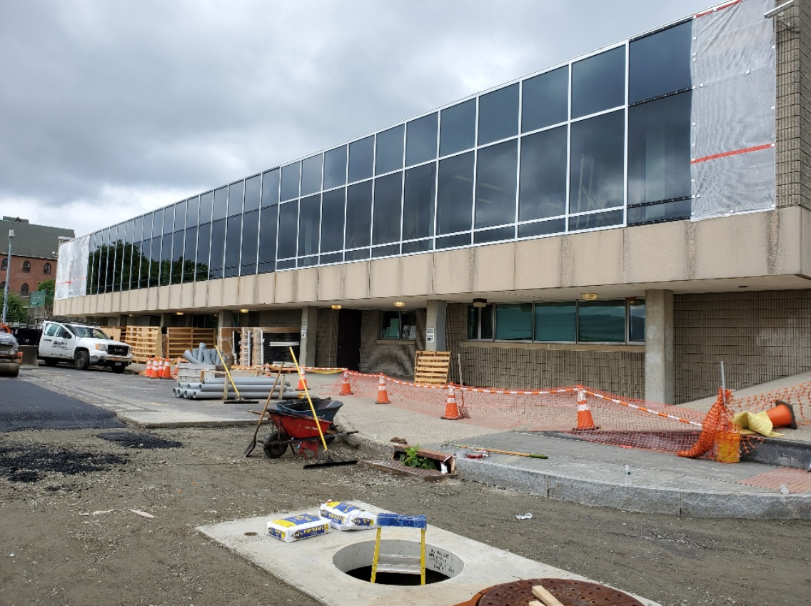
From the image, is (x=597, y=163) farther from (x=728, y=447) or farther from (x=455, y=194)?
(x=728, y=447)

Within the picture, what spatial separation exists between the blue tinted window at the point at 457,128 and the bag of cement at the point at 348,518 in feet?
50.9

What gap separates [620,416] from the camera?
42.5 ft

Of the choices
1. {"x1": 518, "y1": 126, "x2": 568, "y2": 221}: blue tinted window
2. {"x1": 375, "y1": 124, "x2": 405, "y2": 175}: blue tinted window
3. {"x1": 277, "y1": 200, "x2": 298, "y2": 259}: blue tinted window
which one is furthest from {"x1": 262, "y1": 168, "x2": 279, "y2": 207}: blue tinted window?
{"x1": 518, "y1": 126, "x2": 568, "y2": 221}: blue tinted window

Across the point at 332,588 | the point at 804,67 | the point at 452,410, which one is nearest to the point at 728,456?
the point at 452,410

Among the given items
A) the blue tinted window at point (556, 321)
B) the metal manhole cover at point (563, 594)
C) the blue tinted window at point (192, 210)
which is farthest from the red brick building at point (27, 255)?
the metal manhole cover at point (563, 594)

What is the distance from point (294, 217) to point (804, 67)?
19300 mm

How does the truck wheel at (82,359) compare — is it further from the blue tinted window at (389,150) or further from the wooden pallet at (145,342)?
the blue tinted window at (389,150)

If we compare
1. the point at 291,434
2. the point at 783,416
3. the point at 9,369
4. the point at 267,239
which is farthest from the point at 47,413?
the point at 267,239

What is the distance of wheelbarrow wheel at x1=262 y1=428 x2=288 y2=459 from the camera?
9.23 meters

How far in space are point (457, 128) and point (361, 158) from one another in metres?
5.03

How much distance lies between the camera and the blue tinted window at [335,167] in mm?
24453

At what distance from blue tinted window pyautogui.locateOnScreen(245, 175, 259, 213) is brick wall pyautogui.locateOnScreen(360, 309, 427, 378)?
765cm

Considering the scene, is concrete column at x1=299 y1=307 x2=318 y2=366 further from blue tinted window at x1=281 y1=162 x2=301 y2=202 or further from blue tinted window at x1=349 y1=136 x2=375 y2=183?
blue tinted window at x1=349 y1=136 x2=375 y2=183

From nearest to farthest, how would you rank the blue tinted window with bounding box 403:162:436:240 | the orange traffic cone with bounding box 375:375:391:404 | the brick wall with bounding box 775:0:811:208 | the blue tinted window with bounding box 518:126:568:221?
the brick wall with bounding box 775:0:811:208 < the orange traffic cone with bounding box 375:375:391:404 < the blue tinted window with bounding box 518:126:568:221 < the blue tinted window with bounding box 403:162:436:240
